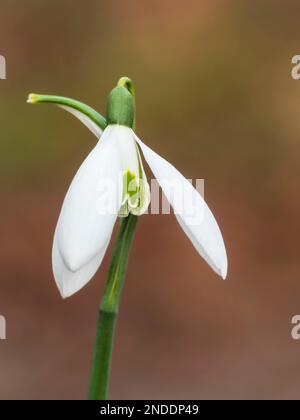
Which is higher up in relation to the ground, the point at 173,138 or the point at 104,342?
the point at 173,138

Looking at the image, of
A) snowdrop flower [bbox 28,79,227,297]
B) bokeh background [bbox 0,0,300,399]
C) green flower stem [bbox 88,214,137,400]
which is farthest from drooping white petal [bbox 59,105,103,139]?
bokeh background [bbox 0,0,300,399]

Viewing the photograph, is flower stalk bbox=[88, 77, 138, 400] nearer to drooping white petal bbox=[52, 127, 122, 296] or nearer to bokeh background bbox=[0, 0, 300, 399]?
drooping white petal bbox=[52, 127, 122, 296]

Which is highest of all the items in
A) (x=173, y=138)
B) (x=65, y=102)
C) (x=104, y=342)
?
(x=173, y=138)

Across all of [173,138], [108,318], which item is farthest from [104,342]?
[173,138]

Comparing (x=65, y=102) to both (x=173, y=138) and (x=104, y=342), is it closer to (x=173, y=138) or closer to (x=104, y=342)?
(x=104, y=342)

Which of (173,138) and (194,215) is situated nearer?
(194,215)

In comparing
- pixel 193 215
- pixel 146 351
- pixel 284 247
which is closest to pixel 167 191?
pixel 193 215
